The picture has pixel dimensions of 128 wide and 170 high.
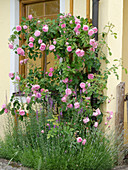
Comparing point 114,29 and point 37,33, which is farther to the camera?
point 114,29

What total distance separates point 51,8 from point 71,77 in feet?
5.27

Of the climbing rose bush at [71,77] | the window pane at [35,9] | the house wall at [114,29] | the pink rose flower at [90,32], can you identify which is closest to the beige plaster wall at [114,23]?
the house wall at [114,29]

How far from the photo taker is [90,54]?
3.52m

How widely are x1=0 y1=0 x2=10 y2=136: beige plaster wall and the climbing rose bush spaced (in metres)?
1.04

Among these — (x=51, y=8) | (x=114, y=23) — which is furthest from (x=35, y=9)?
(x=114, y=23)

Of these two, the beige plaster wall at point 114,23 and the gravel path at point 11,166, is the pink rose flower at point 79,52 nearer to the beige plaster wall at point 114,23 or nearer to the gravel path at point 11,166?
the beige plaster wall at point 114,23

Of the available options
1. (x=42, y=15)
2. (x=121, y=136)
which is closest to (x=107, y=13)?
(x=42, y=15)

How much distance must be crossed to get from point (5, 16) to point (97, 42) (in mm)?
2100

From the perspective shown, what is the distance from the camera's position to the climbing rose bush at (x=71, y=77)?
11.2ft

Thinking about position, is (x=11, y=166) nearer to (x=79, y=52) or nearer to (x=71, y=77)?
(x=71, y=77)

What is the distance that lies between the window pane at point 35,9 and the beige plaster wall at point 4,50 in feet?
1.23

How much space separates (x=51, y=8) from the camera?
4496 millimetres

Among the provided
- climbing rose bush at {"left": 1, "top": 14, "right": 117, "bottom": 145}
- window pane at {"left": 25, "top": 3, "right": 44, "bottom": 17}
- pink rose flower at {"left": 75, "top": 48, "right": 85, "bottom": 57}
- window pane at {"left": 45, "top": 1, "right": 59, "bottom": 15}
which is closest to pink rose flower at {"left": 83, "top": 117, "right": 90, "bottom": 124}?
climbing rose bush at {"left": 1, "top": 14, "right": 117, "bottom": 145}

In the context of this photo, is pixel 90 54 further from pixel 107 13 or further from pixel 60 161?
pixel 60 161
